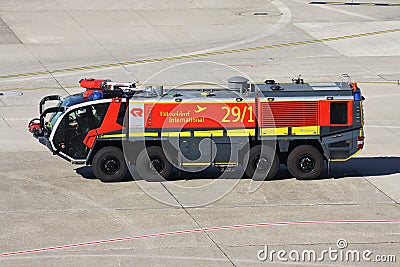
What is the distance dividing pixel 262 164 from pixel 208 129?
1.99 m

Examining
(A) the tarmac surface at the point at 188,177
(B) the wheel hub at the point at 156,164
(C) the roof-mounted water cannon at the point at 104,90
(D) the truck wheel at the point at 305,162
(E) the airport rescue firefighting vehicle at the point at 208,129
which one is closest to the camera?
(A) the tarmac surface at the point at 188,177

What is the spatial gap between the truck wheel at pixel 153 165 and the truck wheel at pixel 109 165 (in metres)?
0.51

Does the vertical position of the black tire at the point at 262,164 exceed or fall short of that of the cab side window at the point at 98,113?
it falls short

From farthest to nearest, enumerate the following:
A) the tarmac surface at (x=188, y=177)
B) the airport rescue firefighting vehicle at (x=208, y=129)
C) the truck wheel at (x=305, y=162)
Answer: the truck wheel at (x=305, y=162), the airport rescue firefighting vehicle at (x=208, y=129), the tarmac surface at (x=188, y=177)

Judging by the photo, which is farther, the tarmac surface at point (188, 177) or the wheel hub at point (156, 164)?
the wheel hub at point (156, 164)

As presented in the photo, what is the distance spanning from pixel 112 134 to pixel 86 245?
551 cm

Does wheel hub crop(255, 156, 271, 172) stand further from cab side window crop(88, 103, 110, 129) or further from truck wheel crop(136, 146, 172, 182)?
cab side window crop(88, 103, 110, 129)

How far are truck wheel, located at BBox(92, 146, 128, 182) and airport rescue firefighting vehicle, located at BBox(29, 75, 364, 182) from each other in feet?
0.10

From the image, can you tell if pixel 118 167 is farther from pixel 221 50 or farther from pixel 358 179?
pixel 221 50

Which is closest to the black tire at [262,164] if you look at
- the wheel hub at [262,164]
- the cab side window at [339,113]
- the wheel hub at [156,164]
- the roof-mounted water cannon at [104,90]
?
the wheel hub at [262,164]

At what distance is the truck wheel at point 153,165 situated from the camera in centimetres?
2842

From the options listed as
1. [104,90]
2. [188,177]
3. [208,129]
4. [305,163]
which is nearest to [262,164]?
[305,163]

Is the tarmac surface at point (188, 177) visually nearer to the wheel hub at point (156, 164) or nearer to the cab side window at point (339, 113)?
the wheel hub at point (156, 164)

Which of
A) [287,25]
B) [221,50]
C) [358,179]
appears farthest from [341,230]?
[287,25]
